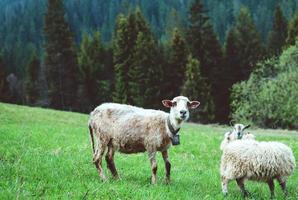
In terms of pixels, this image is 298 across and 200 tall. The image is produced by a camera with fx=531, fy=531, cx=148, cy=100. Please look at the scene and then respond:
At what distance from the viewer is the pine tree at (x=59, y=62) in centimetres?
6544

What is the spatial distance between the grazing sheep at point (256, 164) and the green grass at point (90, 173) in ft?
1.30

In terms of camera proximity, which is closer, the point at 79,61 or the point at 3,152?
the point at 3,152

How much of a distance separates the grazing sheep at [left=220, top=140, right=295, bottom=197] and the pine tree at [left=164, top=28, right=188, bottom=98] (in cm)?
4773

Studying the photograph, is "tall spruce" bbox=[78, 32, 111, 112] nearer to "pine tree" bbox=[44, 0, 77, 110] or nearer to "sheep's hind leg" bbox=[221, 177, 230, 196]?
"pine tree" bbox=[44, 0, 77, 110]

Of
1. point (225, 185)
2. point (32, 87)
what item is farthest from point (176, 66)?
point (225, 185)

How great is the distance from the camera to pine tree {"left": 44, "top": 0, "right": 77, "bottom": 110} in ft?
215

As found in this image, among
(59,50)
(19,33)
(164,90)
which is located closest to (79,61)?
(59,50)

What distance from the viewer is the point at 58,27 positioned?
217 feet

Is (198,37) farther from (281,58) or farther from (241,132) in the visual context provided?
(241,132)

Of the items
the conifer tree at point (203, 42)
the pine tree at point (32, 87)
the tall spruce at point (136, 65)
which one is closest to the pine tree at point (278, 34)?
the conifer tree at point (203, 42)

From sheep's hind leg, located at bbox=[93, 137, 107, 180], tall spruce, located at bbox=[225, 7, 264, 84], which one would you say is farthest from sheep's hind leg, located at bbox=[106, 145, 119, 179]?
tall spruce, located at bbox=[225, 7, 264, 84]

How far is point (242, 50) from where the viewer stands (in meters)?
65.2

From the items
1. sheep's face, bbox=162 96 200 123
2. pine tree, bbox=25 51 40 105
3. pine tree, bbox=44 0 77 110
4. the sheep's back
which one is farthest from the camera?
pine tree, bbox=25 51 40 105

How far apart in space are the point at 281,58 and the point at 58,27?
31.7 meters
